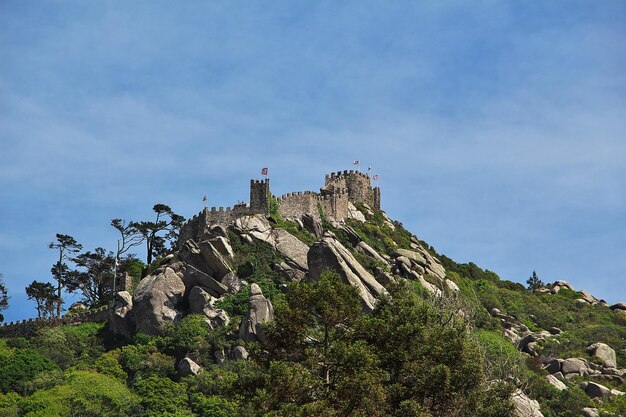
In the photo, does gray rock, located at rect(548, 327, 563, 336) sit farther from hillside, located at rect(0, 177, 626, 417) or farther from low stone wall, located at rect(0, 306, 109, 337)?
low stone wall, located at rect(0, 306, 109, 337)

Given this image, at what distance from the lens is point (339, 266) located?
74.5m

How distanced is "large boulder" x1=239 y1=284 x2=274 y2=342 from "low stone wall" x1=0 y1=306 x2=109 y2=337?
16716 millimetres

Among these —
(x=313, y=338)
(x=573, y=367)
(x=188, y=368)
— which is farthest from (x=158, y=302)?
(x=313, y=338)

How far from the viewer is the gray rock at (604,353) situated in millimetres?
87500

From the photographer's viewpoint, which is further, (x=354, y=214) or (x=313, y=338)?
(x=354, y=214)

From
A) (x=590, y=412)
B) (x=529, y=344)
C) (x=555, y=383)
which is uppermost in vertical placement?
(x=529, y=344)

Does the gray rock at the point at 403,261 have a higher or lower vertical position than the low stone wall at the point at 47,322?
higher

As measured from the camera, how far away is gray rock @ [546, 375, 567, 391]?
77556 mm

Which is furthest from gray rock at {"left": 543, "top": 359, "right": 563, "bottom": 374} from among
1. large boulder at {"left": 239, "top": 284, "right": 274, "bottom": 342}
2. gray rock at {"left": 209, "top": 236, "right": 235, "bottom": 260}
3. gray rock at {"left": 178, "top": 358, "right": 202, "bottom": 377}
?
gray rock at {"left": 178, "top": 358, "right": 202, "bottom": 377}

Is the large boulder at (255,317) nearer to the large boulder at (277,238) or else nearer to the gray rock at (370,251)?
the large boulder at (277,238)

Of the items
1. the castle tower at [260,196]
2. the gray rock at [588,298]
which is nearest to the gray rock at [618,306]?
the gray rock at [588,298]

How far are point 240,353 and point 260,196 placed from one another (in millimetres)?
20145

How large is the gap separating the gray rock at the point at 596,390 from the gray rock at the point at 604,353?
8.88 m

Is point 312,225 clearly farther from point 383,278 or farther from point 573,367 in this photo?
point 573,367
